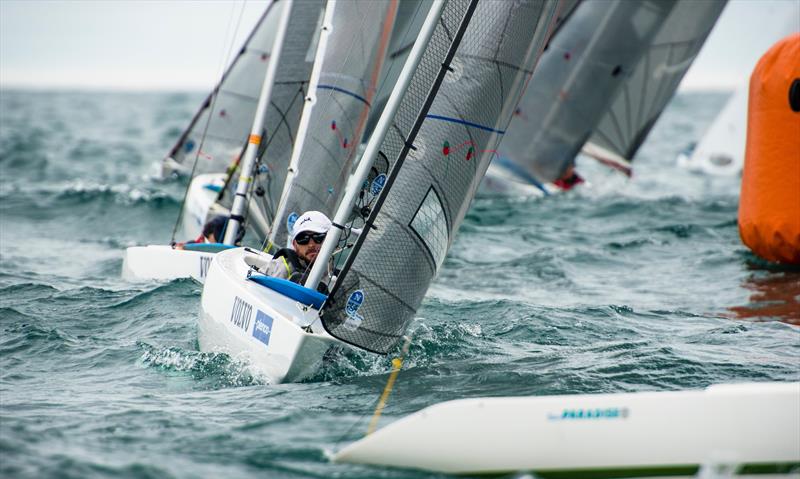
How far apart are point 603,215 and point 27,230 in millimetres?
7183

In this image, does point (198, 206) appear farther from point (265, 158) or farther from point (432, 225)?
point (432, 225)

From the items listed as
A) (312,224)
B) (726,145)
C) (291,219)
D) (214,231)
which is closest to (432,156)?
(312,224)

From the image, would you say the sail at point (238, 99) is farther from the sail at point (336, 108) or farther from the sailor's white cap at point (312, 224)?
the sailor's white cap at point (312, 224)

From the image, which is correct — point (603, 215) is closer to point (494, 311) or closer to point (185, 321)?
point (494, 311)

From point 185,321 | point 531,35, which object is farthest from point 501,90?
point 185,321

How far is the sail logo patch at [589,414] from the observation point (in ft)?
12.6

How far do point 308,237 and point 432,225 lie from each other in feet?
2.70

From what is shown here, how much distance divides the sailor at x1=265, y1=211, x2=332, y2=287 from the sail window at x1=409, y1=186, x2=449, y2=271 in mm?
707

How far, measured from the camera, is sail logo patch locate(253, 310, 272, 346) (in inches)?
197

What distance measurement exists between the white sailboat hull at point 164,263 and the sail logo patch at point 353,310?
9.72 ft

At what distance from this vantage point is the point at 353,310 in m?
5.02

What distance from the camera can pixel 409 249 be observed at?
16.9ft

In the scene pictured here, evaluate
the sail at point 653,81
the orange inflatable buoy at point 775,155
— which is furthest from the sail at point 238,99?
the orange inflatable buoy at point 775,155

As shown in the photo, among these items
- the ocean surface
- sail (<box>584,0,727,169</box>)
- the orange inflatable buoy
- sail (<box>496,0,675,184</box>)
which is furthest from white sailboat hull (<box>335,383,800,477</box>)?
sail (<box>584,0,727,169</box>)
